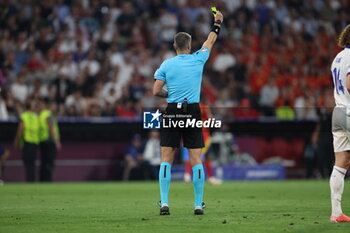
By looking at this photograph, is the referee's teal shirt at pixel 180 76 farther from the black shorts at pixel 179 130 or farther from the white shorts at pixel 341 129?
the white shorts at pixel 341 129

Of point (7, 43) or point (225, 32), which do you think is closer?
point (7, 43)

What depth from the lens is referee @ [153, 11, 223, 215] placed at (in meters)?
10.1

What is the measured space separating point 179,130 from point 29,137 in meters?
11.7

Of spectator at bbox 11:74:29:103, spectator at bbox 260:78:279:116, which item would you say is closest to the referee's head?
spectator at bbox 11:74:29:103

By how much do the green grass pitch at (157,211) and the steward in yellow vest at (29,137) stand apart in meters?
4.43

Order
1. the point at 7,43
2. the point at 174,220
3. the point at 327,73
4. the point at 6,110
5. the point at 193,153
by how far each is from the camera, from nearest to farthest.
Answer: the point at 174,220 → the point at 193,153 → the point at 6,110 → the point at 7,43 → the point at 327,73

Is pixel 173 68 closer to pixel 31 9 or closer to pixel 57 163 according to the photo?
pixel 57 163

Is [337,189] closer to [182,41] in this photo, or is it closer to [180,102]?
[180,102]

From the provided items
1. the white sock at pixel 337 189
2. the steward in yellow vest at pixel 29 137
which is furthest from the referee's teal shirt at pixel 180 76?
the steward in yellow vest at pixel 29 137

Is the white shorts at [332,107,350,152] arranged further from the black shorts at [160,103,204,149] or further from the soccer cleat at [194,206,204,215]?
the soccer cleat at [194,206,204,215]

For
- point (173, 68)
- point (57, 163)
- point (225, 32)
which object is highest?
point (225, 32)

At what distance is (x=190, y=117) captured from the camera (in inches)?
396

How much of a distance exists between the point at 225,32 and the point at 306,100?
451 centimetres

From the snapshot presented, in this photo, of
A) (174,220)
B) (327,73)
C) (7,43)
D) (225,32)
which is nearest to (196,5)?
(225,32)
